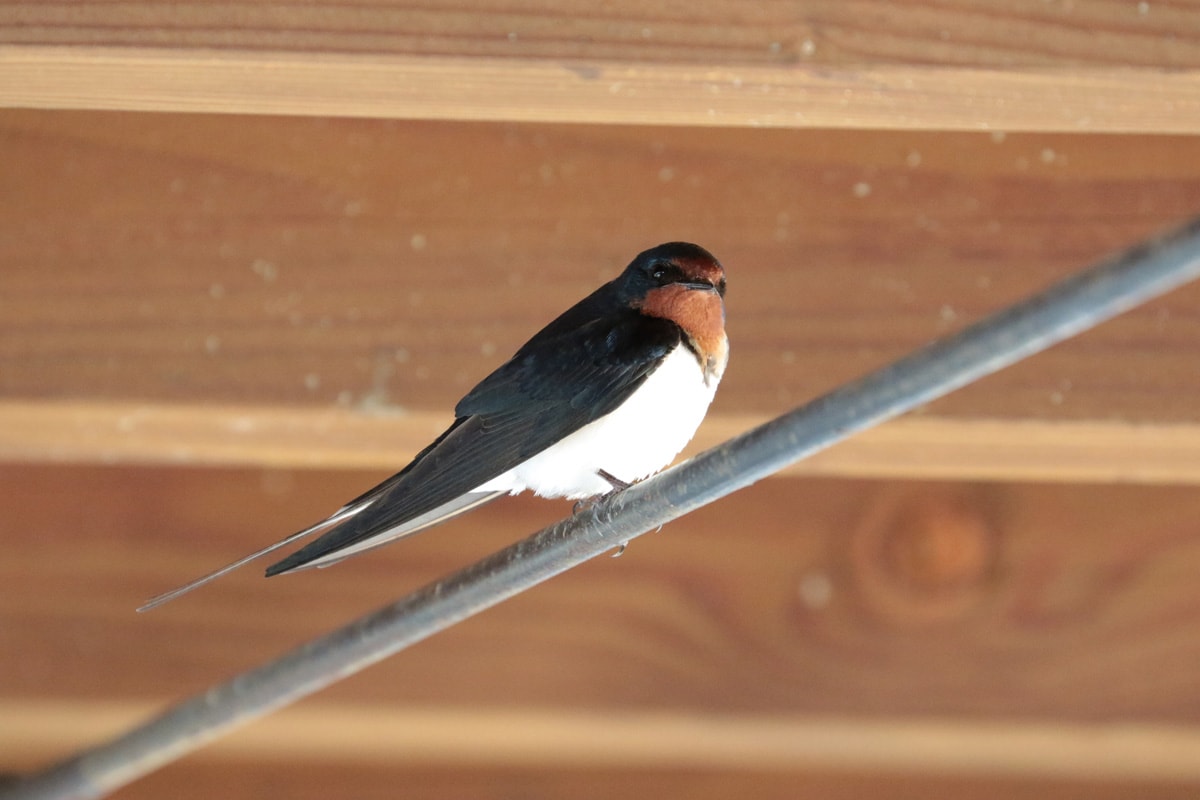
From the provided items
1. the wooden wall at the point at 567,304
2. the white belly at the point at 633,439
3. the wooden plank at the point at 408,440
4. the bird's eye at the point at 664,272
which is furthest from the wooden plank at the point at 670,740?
the bird's eye at the point at 664,272

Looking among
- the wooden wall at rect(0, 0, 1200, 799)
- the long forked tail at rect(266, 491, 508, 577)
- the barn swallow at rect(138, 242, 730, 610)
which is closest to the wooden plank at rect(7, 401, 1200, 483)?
the wooden wall at rect(0, 0, 1200, 799)

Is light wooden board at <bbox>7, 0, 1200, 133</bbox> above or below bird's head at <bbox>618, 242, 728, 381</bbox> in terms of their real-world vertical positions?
below

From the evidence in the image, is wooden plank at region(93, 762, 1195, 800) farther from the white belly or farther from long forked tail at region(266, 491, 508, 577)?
long forked tail at region(266, 491, 508, 577)

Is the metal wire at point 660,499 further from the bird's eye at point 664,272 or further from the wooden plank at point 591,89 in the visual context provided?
the bird's eye at point 664,272

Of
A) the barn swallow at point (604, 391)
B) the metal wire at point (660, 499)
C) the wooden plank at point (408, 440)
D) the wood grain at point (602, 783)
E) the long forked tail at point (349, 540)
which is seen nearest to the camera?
the metal wire at point (660, 499)

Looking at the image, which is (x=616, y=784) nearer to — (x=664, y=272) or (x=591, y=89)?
(x=664, y=272)

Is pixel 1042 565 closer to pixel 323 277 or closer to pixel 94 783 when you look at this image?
pixel 323 277
